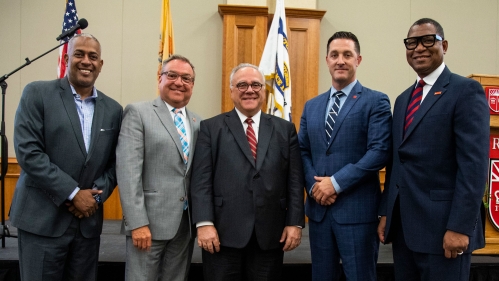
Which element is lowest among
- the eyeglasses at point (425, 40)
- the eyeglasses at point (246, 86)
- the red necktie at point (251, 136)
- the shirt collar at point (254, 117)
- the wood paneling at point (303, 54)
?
the red necktie at point (251, 136)

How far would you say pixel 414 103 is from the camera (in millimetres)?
1889

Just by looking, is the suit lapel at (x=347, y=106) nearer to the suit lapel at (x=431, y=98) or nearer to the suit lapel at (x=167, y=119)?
the suit lapel at (x=431, y=98)

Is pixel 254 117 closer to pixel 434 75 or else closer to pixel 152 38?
pixel 434 75

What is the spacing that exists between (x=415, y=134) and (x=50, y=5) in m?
4.72

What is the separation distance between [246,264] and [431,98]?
3.95 feet

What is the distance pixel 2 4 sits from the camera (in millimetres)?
4797

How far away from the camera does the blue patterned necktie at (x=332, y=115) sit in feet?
6.81

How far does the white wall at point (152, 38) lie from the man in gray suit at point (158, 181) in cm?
288

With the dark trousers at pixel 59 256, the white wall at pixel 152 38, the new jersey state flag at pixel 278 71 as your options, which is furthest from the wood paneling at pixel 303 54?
the dark trousers at pixel 59 256

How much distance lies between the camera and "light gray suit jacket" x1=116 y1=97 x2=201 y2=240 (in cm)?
195

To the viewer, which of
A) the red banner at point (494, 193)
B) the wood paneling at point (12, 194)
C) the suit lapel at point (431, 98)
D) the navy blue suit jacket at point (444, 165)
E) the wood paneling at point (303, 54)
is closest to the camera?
the navy blue suit jacket at point (444, 165)

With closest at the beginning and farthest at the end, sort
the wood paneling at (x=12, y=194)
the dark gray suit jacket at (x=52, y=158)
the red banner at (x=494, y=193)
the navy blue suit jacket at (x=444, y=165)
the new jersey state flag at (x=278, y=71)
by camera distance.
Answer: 1. the navy blue suit jacket at (x=444, y=165)
2. the dark gray suit jacket at (x=52, y=158)
3. the red banner at (x=494, y=193)
4. the new jersey state flag at (x=278, y=71)
5. the wood paneling at (x=12, y=194)

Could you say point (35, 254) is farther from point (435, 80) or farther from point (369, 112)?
point (435, 80)

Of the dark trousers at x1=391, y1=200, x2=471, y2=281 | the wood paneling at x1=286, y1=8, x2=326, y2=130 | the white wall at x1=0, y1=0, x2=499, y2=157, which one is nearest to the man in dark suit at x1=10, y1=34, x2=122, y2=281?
the dark trousers at x1=391, y1=200, x2=471, y2=281
